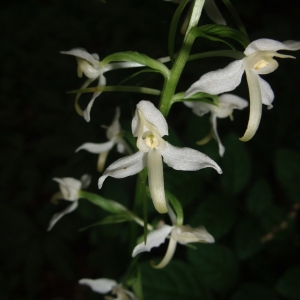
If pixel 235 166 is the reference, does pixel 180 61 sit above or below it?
above

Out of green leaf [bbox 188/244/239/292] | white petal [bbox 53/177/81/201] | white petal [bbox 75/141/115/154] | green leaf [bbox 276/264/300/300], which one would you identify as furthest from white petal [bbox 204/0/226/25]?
green leaf [bbox 276/264/300/300]

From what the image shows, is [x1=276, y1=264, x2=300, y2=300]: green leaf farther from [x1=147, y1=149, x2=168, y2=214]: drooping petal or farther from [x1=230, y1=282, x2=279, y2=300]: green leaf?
[x1=147, y1=149, x2=168, y2=214]: drooping petal

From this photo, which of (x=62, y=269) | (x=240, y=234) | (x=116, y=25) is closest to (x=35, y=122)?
(x=116, y=25)

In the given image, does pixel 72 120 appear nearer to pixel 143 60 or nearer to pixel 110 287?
pixel 110 287

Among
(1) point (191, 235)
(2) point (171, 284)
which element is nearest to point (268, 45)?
(1) point (191, 235)

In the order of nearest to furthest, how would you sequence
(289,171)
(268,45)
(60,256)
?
(268,45)
(289,171)
(60,256)

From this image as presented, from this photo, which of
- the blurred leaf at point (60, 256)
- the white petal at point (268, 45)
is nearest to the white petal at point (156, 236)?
the white petal at point (268, 45)

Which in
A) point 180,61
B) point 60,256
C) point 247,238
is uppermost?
point 180,61
